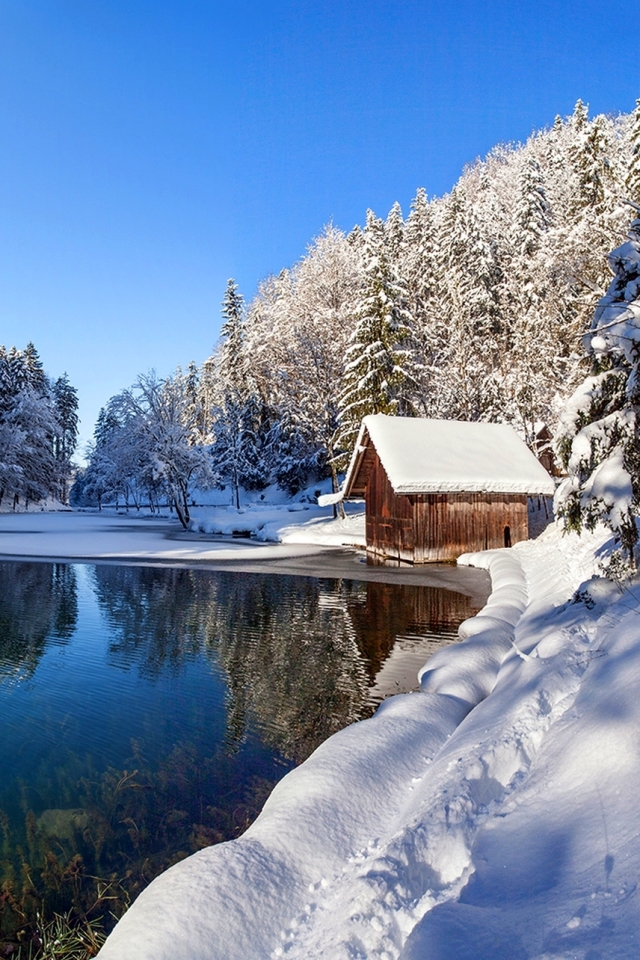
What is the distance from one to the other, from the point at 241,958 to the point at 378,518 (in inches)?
897

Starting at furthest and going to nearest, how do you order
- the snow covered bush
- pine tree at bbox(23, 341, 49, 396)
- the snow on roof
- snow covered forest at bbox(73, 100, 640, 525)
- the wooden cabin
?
1. pine tree at bbox(23, 341, 49, 396)
2. snow covered forest at bbox(73, 100, 640, 525)
3. the wooden cabin
4. the snow on roof
5. the snow covered bush

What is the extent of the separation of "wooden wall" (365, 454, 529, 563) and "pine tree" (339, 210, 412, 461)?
7.05 m

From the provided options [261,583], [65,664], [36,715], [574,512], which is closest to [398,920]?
[36,715]

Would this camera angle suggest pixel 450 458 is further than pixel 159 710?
Yes

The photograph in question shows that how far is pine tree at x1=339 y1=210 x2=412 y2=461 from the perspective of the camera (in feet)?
103

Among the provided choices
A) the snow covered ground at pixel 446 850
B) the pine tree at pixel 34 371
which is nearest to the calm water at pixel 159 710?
the snow covered ground at pixel 446 850

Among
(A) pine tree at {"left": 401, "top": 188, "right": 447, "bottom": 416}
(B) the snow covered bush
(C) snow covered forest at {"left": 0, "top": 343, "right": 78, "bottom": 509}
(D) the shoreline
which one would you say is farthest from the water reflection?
(C) snow covered forest at {"left": 0, "top": 343, "right": 78, "bottom": 509}

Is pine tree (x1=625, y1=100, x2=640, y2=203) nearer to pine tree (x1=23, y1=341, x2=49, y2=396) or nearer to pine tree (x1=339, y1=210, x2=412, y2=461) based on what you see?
pine tree (x1=339, y1=210, x2=412, y2=461)

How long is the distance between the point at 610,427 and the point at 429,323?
36.2m

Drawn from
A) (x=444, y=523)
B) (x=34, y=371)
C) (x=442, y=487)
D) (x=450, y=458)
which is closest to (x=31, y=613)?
(x=442, y=487)

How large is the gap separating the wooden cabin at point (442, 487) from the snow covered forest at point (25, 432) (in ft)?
137

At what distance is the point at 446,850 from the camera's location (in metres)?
3.51

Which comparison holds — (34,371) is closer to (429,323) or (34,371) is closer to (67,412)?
(67,412)

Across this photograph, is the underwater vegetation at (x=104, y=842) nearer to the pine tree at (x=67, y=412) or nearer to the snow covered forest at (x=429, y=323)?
the snow covered forest at (x=429, y=323)
